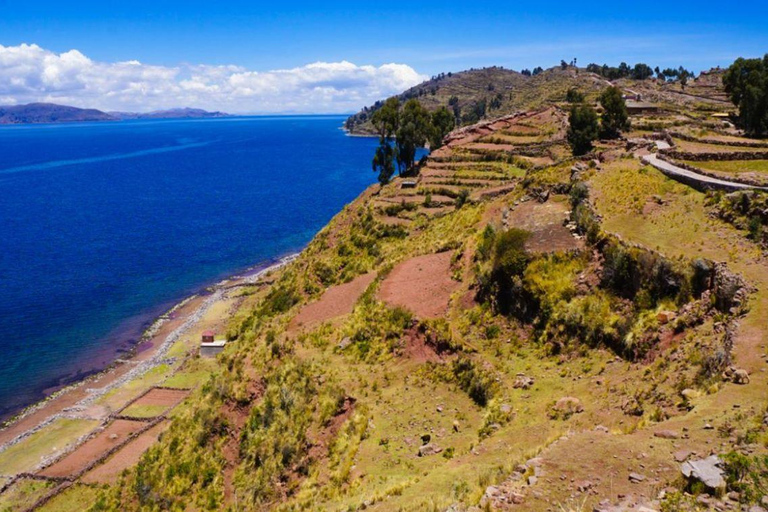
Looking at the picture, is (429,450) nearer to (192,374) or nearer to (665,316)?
(665,316)

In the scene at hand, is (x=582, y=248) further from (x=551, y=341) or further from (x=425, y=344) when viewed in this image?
(x=425, y=344)

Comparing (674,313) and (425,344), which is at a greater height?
(674,313)

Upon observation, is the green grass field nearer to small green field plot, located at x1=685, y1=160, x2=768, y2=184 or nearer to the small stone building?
small green field plot, located at x1=685, y1=160, x2=768, y2=184

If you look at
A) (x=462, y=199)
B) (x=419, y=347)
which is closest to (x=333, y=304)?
(x=419, y=347)

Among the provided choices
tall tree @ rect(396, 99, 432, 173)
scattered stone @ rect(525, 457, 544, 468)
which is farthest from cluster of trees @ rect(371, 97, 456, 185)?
scattered stone @ rect(525, 457, 544, 468)

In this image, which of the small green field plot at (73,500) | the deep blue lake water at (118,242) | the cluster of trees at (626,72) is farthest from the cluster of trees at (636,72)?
the small green field plot at (73,500)

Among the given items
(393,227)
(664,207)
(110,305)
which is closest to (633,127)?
(393,227)
